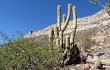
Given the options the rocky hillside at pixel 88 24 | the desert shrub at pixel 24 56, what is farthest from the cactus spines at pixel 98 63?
the rocky hillside at pixel 88 24

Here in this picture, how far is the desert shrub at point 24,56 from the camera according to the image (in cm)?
1439

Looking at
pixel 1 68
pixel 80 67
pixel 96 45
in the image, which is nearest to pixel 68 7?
pixel 80 67

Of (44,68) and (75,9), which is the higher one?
(75,9)

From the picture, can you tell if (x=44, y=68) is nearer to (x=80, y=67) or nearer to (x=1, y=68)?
(x=1, y=68)

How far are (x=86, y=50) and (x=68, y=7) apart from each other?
167 inches

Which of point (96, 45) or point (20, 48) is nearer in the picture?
point (20, 48)

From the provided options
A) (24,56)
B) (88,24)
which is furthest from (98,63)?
(88,24)

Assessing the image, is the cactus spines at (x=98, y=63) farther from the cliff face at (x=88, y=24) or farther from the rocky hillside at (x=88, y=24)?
the rocky hillside at (x=88, y=24)

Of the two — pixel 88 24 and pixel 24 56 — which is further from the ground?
pixel 88 24

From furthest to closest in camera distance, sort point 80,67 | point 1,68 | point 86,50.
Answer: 1. point 86,50
2. point 80,67
3. point 1,68

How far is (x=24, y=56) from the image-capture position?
14539mm

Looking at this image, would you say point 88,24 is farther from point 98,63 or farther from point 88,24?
point 98,63

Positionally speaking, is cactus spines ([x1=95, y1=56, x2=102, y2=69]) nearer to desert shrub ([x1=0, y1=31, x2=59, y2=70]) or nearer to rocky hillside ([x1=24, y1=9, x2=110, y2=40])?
desert shrub ([x1=0, y1=31, x2=59, y2=70])

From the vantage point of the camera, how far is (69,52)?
19.1 meters
